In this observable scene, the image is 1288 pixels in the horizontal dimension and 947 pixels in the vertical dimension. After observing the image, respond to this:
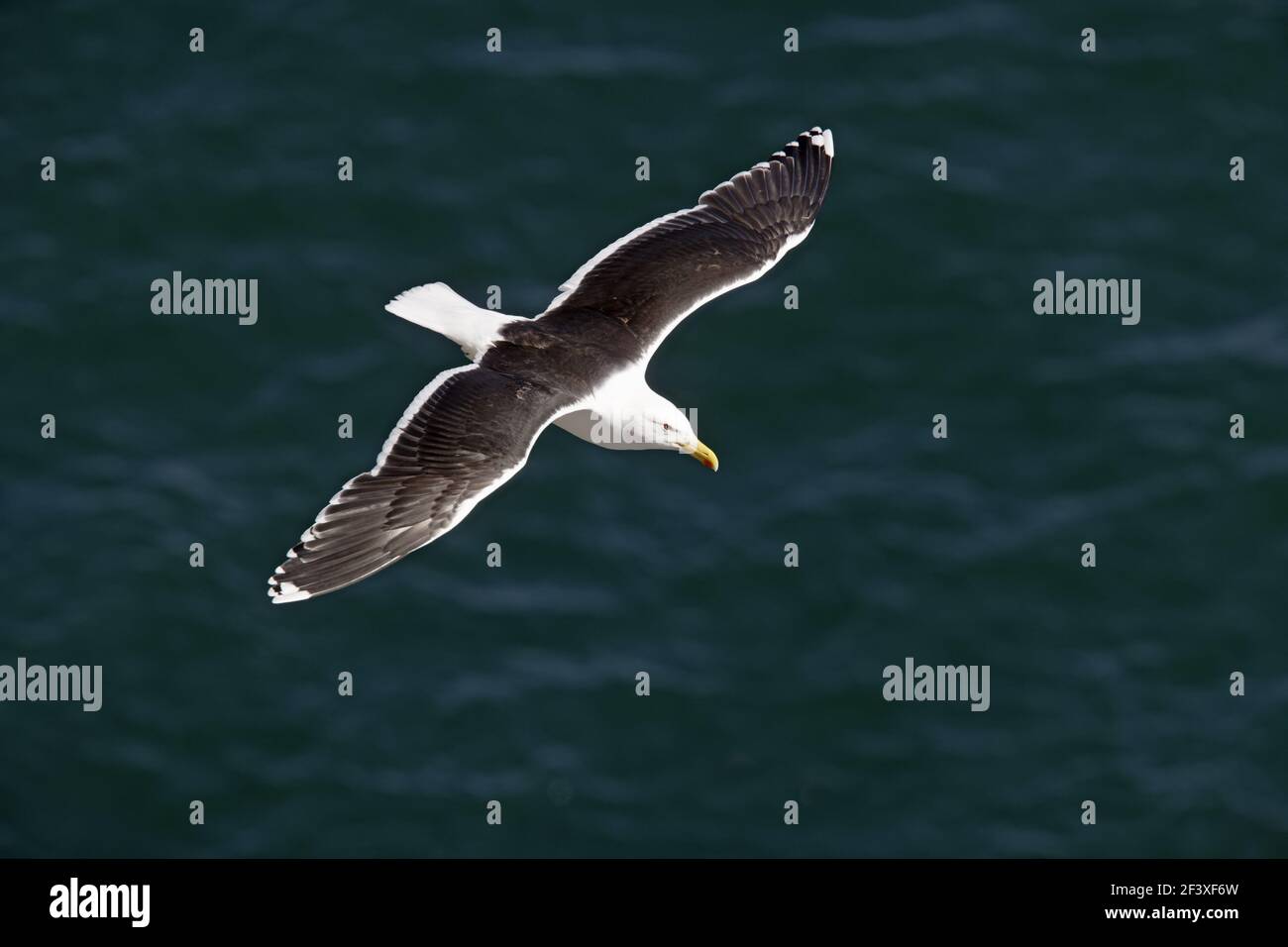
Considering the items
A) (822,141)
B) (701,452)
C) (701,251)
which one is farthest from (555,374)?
(822,141)

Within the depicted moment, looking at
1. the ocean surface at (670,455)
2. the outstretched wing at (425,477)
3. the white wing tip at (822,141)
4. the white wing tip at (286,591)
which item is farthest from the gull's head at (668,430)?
the ocean surface at (670,455)

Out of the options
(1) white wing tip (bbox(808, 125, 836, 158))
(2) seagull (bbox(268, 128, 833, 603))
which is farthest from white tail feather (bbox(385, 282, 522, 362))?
(1) white wing tip (bbox(808, 125, 836, 158))

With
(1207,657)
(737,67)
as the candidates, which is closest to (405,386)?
(737,67)

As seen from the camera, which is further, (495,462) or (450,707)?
(450,707)

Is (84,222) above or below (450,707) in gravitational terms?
above

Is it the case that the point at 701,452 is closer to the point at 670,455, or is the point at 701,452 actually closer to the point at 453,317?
the point at 453,317

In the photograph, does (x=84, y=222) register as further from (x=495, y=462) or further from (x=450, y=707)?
(x=495, y=462)
